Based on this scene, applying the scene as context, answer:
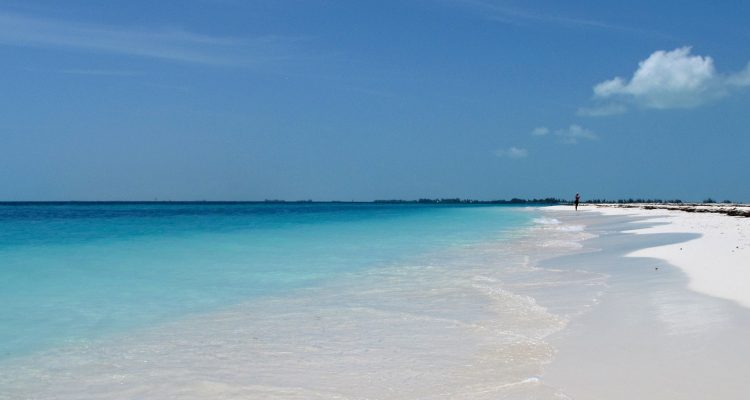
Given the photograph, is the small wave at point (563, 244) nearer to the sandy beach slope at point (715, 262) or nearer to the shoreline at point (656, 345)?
the sandy beach slope at point (715, 262)

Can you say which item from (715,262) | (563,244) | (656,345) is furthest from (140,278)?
(563,244)

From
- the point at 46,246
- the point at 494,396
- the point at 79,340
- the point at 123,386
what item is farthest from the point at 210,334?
the point at 46,246

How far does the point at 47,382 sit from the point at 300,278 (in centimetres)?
741

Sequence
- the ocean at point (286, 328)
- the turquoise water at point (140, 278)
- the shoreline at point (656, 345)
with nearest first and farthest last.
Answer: the shoreline at point (656, 345)
the ocean at point (286, 328)
the turquoise water at point (140, 278)

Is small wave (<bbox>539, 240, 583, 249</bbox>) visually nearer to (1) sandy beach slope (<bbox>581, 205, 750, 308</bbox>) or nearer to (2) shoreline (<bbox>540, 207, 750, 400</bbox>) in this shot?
(1) sandy beach slope (<bbox>581, 205, 750, 308</bbox>)

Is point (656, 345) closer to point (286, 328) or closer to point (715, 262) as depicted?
point (286, 328)

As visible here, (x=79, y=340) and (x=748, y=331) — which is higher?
(x=748, y=331)

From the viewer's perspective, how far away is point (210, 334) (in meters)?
7.02

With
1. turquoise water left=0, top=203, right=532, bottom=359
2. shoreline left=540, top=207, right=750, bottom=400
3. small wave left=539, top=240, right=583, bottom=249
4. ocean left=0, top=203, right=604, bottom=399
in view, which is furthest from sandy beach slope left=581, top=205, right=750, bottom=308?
turquoise water left=0, top=203, right=532, bottom=359

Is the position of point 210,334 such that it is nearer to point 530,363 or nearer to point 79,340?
point 79,340

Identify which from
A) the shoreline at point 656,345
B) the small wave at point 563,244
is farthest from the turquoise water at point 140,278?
the shoreline at point 656,345

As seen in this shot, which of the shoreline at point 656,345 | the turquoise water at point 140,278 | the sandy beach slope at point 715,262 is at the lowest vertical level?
the turquoise water at point 140,278

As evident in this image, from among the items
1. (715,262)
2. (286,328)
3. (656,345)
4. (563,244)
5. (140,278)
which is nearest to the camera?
(656,345)

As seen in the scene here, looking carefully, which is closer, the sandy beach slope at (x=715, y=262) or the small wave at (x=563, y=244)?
the sandy beach slope at (x=715, y=262)
